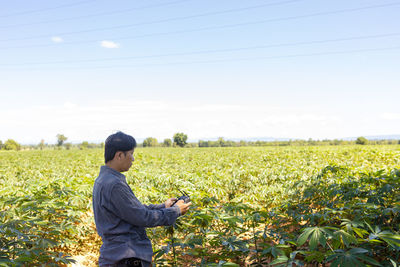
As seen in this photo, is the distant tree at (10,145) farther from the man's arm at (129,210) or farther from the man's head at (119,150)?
the man's arm at (129,210)

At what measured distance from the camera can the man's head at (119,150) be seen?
65.7 inches

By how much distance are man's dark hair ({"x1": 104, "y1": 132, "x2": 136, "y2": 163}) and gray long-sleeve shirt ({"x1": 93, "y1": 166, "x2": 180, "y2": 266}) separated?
0.11 metres

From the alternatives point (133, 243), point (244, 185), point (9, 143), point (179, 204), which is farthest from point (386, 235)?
point (9, 143)

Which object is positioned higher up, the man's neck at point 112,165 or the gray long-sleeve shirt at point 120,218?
the man's neck at point 112,165

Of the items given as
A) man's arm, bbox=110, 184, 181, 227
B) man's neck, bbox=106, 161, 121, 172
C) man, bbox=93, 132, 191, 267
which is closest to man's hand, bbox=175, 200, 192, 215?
man, bbox=93, 132, 191, 267

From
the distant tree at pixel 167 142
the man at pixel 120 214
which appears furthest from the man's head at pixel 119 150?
the distant tree at pixel 167 142

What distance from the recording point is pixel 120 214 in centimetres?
161

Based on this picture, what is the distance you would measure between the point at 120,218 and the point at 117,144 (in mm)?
477

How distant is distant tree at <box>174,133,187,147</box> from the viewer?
7000 cm

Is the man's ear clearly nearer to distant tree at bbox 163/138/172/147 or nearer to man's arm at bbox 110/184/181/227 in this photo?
man's arm at bbox 110/184/181/227

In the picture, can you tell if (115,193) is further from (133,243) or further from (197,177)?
(197,177)

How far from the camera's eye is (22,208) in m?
2.99

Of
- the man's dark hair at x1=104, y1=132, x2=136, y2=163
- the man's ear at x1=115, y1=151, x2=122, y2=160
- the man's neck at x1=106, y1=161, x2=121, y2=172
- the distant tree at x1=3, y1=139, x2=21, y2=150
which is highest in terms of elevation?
the man's dark hair at x1=104, y1=132, x2=136, y2=163

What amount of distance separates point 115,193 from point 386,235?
66.2 inches
